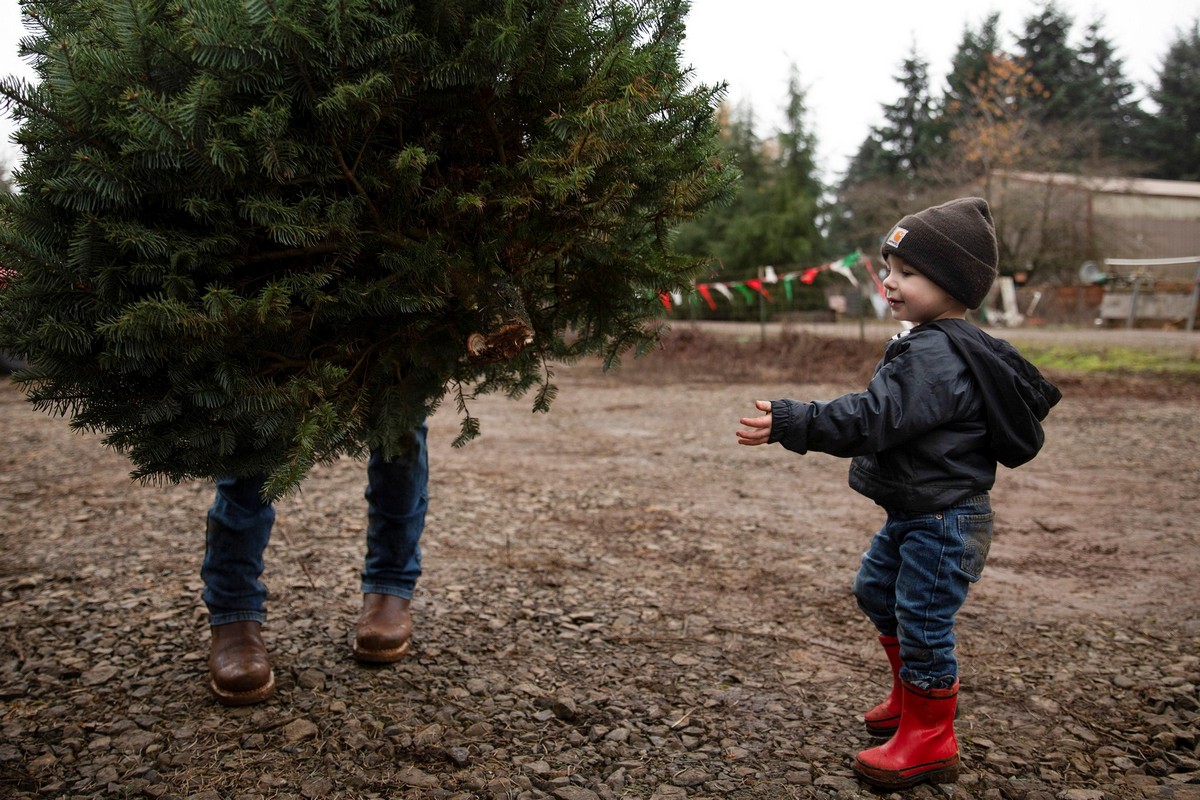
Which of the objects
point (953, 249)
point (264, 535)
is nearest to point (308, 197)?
point (264, 535)

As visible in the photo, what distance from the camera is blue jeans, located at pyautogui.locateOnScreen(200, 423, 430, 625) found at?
2766 millimetres

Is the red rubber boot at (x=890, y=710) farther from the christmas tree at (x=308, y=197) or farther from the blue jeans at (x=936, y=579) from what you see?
the christmas tree at (x=308, y=197)

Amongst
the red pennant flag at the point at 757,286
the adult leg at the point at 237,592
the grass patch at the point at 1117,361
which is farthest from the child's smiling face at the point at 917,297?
the red pennant flag at the point at 757,286

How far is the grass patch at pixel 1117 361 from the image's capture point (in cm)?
1219

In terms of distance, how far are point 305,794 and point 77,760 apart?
2.26 ft

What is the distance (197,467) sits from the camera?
2182 millimetres

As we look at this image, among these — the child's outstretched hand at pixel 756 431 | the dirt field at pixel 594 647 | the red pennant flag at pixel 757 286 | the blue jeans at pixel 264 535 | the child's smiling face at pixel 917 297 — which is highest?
the red pennant flag at pixel 757 286

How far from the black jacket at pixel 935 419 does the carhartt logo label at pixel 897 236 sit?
0.26 m

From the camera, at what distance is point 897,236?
2467mm

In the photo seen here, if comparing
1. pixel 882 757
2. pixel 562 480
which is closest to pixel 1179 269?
pixel 562 480

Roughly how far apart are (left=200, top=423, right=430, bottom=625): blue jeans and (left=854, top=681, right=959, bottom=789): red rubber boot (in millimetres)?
1620

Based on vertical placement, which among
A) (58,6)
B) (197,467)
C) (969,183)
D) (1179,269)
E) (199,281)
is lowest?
(197,467)

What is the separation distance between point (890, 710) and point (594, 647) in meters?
1.12

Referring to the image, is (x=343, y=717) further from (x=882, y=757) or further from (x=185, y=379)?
(x=882, y=757)
